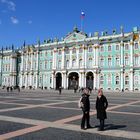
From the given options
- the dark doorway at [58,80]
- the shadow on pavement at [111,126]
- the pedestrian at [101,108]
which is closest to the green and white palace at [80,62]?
the dark doorway at [58,80]

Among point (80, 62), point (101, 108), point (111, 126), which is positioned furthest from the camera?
point (80, 62)

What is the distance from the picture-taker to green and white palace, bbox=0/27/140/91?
67.9 m

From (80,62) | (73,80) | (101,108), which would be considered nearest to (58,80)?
(73,80)

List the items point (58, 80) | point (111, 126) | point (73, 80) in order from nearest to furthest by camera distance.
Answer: point (111, 126)
point (73, 80)
point (58, 80)

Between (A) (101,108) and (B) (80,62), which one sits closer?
(A) (101,108)

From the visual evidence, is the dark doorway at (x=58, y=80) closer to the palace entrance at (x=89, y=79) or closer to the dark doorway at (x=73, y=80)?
the dark doorway at (x=73, y=80)

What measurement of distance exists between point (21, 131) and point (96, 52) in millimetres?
63278

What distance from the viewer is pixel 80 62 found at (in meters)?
76.7

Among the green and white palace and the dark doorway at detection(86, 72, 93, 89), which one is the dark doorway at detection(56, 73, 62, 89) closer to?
the green and white palace

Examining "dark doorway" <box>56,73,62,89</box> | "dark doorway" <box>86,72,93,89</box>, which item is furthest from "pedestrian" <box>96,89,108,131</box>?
"dark doorway" <box>56,73,62,89</box>

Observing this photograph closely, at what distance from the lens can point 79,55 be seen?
77125mm

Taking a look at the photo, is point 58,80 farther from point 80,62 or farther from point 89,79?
point 89,79

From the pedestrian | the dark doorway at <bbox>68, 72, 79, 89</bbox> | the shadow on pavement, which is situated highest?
the dark doorway at <bbox>68, 72, 79, 89</bbox>

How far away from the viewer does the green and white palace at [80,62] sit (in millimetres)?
67875
